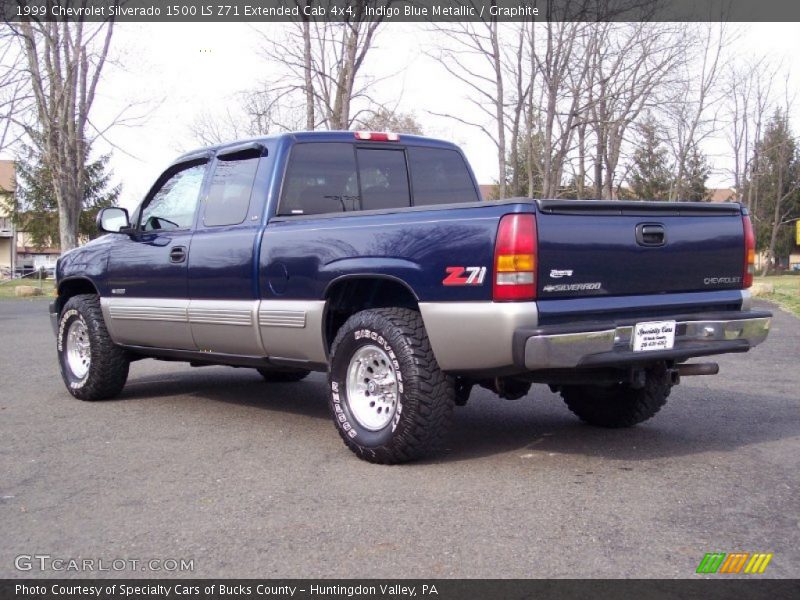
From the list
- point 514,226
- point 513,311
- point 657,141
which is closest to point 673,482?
point 513,311

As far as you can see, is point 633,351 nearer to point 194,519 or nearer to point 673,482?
point 673,482

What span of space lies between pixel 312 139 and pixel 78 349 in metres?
3.15

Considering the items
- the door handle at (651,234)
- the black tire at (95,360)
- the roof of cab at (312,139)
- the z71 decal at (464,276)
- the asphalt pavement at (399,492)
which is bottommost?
the asphalt pavement at (399,492)

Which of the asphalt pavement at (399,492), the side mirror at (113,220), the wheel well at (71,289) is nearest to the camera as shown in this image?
the asphalt pavement at (399,492)

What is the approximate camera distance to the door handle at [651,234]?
4891 millimetres

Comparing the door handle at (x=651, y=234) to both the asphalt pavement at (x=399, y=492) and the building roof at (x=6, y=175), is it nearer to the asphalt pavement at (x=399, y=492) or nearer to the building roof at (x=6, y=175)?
the asphalt pavement at (x=399, y=492)

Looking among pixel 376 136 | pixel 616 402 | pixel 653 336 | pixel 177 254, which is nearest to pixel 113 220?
pixel 177 254

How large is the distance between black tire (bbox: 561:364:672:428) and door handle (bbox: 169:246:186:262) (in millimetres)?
2994

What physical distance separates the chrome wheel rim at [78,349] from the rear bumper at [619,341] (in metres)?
4.58

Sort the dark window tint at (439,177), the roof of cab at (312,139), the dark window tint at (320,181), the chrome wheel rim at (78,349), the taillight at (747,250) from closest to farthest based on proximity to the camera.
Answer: the taillight at (747,250) < the dark window tint at (320,181) < the roof of cab at (312,139) < the dark window tint at (439,177) < the chrome wheel rim at (78,349)

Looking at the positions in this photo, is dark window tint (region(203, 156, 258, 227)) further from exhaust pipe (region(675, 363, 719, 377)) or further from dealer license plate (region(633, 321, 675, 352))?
exhaust pipe (region(675, 363, 719, 377))

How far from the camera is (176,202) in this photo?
23.2ft

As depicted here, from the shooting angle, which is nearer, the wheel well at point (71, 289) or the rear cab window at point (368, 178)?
the rear cab window at point (368, 178)
